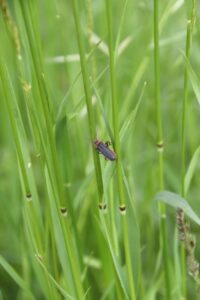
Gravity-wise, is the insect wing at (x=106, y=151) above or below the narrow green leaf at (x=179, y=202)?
above

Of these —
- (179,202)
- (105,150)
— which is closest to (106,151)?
(105,150)

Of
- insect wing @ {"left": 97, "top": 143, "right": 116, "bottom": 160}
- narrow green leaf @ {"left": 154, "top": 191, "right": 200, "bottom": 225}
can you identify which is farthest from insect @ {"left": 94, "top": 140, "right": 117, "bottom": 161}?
narrow green leaf @ {"left": 154, "top": 191, "right": 200, "bottom": 225}

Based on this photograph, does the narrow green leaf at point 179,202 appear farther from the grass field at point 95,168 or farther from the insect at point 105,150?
the insect at point 105,150

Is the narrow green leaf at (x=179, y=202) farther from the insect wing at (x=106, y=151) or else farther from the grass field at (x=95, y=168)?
the insect wing at (x=106, y=151)

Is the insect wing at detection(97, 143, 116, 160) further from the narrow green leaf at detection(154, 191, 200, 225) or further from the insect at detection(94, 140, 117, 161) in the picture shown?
the narrow green leaf at detection(154, 191, 200, 225)

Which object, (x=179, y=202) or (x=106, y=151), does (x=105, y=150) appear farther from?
(x=179, y=202)

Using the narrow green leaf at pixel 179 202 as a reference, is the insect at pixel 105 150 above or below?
above

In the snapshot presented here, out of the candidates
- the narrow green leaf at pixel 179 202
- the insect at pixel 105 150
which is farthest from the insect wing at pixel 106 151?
the narrow green leaf at pixel 179 202

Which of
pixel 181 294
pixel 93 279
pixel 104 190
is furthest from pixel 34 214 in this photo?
pixel 93 279
